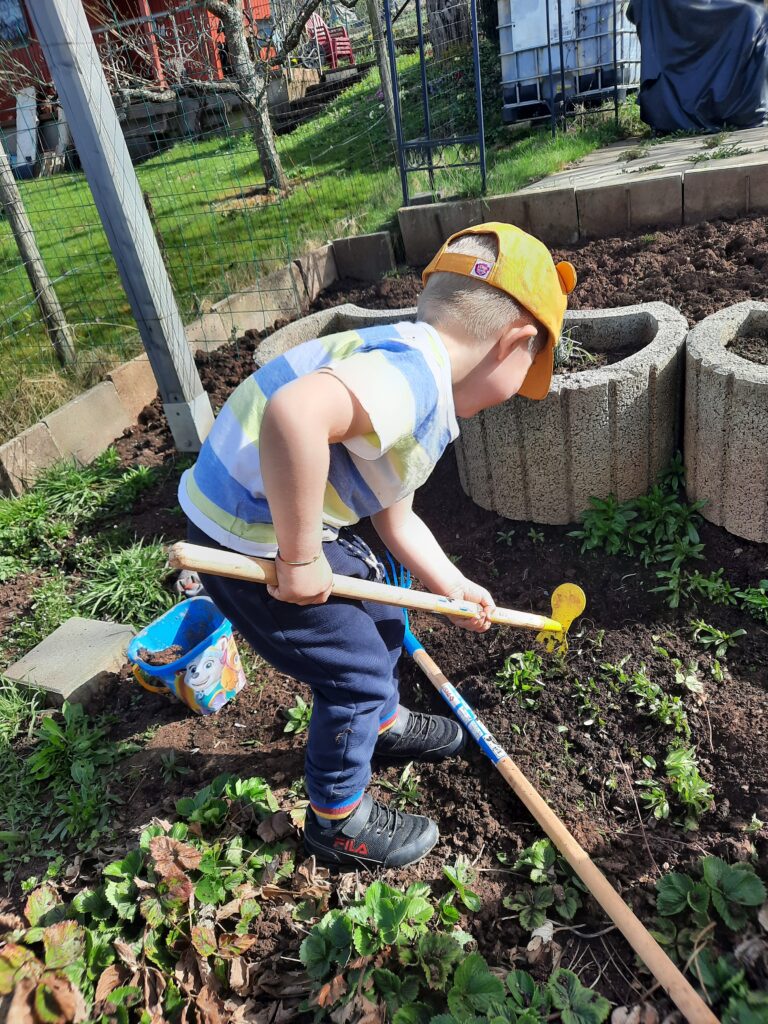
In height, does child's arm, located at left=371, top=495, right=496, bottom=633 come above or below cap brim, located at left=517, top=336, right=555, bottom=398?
below

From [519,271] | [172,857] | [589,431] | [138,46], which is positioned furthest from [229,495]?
[138,46]

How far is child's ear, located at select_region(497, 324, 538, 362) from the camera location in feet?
4.73

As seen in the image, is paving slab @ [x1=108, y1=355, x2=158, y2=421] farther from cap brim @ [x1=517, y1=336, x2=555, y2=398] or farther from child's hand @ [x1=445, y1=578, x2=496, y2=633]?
cap brim @ [x1=517, y1=336, x2=555, y2=398]

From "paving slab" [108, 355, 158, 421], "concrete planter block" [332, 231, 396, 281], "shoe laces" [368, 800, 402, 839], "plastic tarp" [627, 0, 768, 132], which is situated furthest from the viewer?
"plastic tarp" [627, 0, 768, 132]

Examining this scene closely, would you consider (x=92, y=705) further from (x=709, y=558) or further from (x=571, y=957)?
(x=709, y=558)

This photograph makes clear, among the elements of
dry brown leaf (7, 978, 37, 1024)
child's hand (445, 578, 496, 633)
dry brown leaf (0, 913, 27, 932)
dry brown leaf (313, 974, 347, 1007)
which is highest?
child's hand (445, 578, 496, 633)

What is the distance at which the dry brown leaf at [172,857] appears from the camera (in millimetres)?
1638

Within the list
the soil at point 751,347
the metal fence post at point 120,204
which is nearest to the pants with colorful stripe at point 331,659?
the soil at point 751,347

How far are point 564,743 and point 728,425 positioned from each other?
1060 mm

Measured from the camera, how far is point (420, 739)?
2.03 metres

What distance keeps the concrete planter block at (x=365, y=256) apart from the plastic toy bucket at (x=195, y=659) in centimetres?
301

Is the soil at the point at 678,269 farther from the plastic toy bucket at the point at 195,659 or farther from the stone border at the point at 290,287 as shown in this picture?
the plastic toy bucket at the point at 195,659

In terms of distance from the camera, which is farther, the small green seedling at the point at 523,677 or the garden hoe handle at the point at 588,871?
the small green seedling at the point at 523,677

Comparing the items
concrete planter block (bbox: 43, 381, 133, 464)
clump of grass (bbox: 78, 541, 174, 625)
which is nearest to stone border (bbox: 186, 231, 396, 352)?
concrete planter block (bbox: 43, 381, 133, 464)
